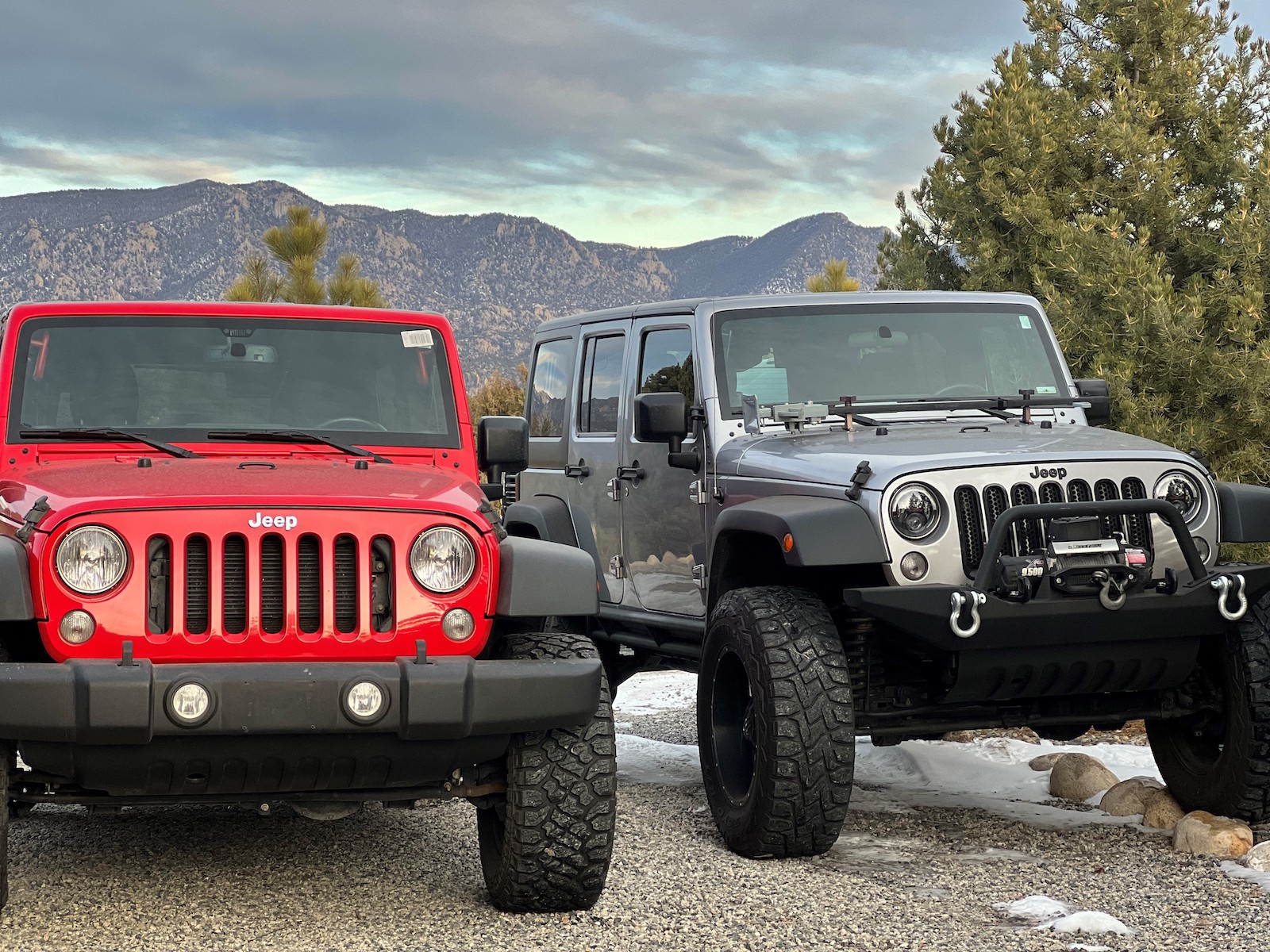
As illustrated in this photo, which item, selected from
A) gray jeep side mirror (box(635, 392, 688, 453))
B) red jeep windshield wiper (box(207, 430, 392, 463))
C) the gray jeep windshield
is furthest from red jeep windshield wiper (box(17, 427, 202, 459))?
the gray jeep windshield

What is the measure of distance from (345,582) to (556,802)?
0.91 metres

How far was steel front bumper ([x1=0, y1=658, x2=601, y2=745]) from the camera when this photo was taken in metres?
3.93

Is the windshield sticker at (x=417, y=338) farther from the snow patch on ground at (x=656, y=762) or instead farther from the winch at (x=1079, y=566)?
the snow patch on ground at (x=656, y=762)

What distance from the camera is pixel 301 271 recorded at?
71.7 ft

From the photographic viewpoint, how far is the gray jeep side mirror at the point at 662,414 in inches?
246

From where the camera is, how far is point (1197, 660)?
19.6 feet

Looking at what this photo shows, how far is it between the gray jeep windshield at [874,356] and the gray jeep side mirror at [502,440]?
1.44 m

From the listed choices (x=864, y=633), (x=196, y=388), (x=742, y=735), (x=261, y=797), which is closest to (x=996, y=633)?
(x=864, y=633)

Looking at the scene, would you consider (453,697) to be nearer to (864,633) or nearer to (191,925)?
(191,925)

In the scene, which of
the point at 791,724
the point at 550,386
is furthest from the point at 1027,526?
the point at 550,386

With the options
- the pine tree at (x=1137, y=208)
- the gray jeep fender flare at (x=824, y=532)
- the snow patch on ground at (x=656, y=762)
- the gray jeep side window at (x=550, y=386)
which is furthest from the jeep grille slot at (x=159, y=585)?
the pine tree at (x=1137, y=208)

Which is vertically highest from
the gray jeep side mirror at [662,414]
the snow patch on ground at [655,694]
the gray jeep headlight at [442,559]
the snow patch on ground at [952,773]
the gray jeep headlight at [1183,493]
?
the gray jeep side mirror at [662,414]

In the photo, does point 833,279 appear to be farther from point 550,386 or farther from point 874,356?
point 874,356

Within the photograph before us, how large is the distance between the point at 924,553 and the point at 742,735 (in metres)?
1.10
